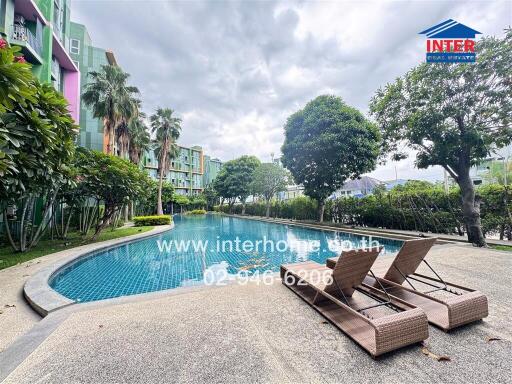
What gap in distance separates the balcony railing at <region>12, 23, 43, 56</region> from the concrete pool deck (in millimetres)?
13343

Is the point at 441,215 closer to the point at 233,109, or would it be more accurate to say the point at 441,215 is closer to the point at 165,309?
the point at 165,309

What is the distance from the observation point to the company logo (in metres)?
7.21

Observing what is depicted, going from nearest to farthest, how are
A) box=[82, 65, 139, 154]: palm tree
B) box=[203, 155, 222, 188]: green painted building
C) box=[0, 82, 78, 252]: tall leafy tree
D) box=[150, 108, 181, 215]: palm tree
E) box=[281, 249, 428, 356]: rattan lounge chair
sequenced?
box=[281, 249, 428, 356]: rattan lounge chair, box=[0, 82, 78, 252]: tall leafy tree, box=[82, 65, 139, 154]: palm tree, box=[150, 108, 181, 215]: palm tree, box=[203, 155, 222, 188]: green painted building

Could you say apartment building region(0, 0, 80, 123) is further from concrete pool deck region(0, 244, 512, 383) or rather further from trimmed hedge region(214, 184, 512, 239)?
trimmed hedge region(214, 184, 512, 239)

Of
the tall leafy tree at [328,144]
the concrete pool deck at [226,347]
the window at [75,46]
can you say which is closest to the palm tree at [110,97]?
the window at [75,46]

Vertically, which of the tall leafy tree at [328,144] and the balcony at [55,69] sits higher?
the balcony at [55,69]

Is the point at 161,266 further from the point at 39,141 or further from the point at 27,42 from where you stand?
the point at 27,42

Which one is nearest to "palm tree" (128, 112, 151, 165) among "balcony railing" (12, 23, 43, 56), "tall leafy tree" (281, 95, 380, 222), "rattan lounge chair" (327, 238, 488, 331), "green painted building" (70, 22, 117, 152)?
"green painted building" (70, 22, 117, 152)

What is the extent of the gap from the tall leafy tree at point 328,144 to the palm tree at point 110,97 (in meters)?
12.5

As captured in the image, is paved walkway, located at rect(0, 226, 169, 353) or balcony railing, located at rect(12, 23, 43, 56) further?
balcony railing, located at rect(12, 23, 43, 56)

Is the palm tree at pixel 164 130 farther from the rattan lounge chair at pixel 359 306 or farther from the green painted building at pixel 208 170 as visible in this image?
the green painted building at pixel 208 170

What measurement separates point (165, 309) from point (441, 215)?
12.0 meters

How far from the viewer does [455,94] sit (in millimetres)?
7285

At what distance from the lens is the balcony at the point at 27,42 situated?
10.2 m
